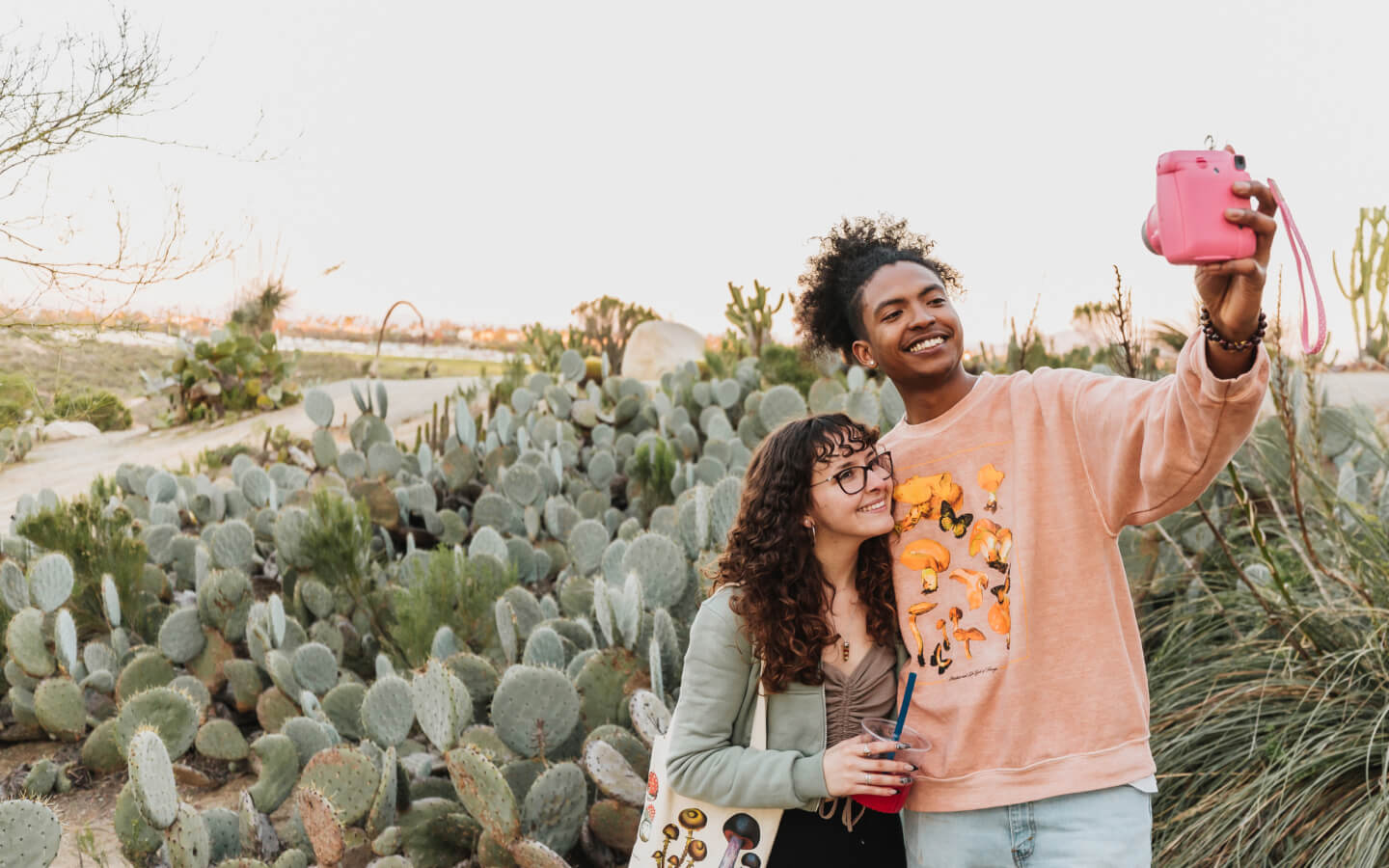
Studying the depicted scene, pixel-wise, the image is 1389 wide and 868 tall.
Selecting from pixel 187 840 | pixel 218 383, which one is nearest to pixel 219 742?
pixel 187 840

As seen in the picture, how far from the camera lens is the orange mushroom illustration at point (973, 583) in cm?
166

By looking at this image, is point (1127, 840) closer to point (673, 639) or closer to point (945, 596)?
point (945, 596)

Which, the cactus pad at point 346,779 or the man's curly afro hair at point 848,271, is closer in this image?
the man's curly afro hair at point 848,271

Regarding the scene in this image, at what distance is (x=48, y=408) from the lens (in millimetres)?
7508

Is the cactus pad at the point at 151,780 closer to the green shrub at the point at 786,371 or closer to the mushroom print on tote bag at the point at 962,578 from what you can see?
the mushroom print on tote bag at the point at 962,578

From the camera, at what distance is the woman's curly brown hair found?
1.72 metres

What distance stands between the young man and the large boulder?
9.94 metres

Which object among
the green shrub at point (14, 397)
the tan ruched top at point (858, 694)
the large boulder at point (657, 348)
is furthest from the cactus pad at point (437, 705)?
the large boulder at point (657, 348)

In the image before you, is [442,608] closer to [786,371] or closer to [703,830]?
[703,830]

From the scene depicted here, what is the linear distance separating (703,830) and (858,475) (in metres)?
0.62

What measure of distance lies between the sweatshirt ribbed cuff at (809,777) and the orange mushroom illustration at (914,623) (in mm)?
214

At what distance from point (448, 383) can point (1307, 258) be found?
1136 centimetres

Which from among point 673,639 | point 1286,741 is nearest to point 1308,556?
point 1286,741

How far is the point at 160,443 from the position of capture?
431 inches
